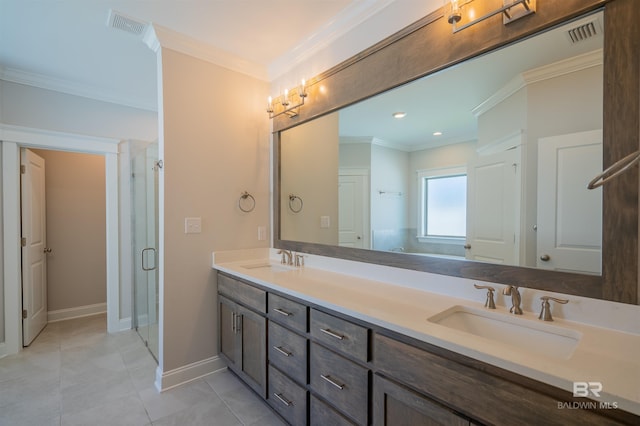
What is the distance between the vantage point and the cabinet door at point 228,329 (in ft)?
7.21

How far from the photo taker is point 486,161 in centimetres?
146

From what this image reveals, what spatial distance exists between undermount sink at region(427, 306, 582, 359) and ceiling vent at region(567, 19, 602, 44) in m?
1.10

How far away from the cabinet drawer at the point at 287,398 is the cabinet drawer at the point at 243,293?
39 centimetres

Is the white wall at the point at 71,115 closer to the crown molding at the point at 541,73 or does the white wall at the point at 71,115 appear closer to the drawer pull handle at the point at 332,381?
the drawer pull handle at the point at 332,381

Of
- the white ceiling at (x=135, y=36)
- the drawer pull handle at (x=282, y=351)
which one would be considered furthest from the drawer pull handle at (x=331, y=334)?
the white ceiling at (x=135, y=36)

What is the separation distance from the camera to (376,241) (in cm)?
192

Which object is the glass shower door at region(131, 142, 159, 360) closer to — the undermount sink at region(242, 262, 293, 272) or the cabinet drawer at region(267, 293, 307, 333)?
the undermount sink at region(242, 262, 293, 272)

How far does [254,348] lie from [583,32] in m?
2.30

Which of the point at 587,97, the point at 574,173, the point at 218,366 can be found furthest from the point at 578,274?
the point at 218,366

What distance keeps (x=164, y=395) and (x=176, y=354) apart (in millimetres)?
264

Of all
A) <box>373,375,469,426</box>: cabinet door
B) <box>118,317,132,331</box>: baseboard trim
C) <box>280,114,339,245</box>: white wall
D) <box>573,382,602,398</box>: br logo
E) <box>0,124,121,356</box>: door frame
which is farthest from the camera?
<box>118,317,132,331</box>: baseboard trim

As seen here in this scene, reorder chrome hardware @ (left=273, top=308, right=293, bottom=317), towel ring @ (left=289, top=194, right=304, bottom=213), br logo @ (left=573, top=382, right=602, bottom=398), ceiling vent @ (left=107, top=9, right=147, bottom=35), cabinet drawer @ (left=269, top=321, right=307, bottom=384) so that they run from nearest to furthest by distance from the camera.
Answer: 1. br logo @ (left=573, top=382, right=602, bottom=398)
2. cabinet drawer @ (left=269, top=321, right=307, bottom=384)
3. chrome hardware @ (left=273, top=308, right=293, bottom=317)
4. ceiling vent @ (left=107, top=9, right=147, bottom=35)
5. towel ring @ (left=289, top=194, right=304, bottom=213)

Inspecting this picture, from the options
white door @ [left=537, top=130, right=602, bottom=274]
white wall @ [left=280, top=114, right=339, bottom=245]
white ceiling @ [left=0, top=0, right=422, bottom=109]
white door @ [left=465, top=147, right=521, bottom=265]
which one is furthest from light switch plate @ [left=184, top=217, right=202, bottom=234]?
white door @ [left=537, top=130, right=602, bottom=274]

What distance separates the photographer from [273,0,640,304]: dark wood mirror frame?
1.03 metres
